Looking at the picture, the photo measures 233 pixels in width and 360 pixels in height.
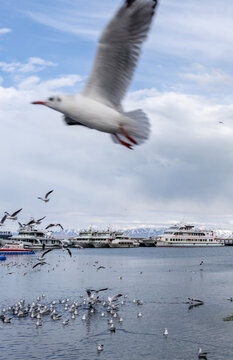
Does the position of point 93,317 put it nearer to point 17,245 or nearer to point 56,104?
point 56,104

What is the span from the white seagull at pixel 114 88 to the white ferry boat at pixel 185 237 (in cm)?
16387

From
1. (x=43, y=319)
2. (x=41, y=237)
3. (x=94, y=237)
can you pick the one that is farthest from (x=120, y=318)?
(x=94, y=237)

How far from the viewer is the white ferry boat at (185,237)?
550 ft

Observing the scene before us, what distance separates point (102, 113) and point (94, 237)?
17544 centimetres

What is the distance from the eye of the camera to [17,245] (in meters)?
109

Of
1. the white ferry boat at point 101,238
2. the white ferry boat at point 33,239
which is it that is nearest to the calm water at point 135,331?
the white ferry boat at point 33,239

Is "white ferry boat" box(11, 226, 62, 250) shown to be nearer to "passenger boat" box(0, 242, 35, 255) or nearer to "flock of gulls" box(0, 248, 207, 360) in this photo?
"passenger boat" box(0, 242, 35, 255)

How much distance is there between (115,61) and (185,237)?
547ft

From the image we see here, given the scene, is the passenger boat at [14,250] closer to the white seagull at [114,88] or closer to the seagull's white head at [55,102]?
the white seagull at [114,88]

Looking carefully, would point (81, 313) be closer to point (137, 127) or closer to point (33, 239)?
point (137, 127)

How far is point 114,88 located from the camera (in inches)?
160

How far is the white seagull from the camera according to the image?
3596 mm

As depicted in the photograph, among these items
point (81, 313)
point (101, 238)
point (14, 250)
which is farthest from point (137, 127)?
point (101, 238)

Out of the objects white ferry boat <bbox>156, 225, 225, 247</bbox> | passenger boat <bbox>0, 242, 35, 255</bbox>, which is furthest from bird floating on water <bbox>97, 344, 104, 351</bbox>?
white ferry boat <bbox>156, 225, 225, 247</bbox>
